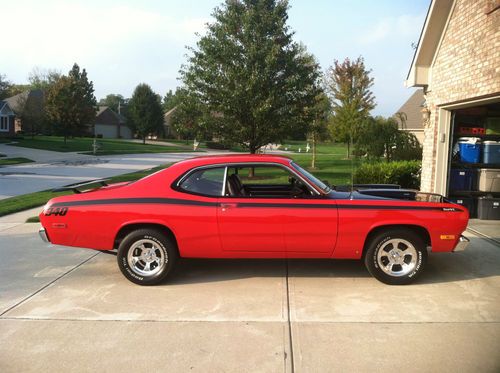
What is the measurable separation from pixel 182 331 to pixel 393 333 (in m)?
1.88

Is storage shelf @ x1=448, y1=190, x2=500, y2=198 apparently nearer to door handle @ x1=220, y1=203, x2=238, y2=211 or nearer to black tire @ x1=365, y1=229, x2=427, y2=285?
black tire @ x1=365, y1=229, x2=427, y2=285

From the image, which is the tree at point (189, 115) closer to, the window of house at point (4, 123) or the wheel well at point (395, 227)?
the wheel well at point (395, 227)

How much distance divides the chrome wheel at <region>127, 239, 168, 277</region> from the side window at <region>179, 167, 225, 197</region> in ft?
2.52

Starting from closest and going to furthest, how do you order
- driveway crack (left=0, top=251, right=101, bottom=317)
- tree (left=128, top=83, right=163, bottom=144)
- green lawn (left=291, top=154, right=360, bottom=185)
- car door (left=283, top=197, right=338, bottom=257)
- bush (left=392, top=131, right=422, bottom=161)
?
driveway crack (left=0, top=251, right=101, bottom=317) → car door (left=283, top=197, right=338, bottom=257) → green lawn (left=291, top=154, right=360, bottom=185) → bush (left=392, top=131, right=422, bottom=161) → tree (left=128, top=83, right=163, bottom=144)

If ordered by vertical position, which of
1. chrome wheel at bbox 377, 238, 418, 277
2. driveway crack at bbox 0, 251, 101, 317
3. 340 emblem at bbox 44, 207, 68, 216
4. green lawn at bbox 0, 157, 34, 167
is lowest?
driveway crack at bbox 0, 251, 101, 317

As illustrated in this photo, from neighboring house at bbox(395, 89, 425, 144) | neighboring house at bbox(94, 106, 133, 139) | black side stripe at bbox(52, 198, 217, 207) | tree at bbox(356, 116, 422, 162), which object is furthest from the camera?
neighboring house at bbox(94, 106, 133, 139)

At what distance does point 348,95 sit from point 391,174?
1984 cm

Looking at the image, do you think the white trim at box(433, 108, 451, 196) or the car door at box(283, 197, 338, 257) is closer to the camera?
the car door at box(283, 197, 338, 257)

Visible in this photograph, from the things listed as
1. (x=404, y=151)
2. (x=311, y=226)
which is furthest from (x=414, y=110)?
(x=311, y=226)

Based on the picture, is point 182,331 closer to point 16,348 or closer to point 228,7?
point 16,348

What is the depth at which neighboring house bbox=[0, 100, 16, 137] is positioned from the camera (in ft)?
158

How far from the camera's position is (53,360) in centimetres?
346

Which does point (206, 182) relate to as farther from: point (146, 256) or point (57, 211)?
point (57, 211)

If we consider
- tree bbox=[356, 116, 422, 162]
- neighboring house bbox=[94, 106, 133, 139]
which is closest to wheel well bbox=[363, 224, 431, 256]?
tree bbox=[356, 116, 422, 162]
